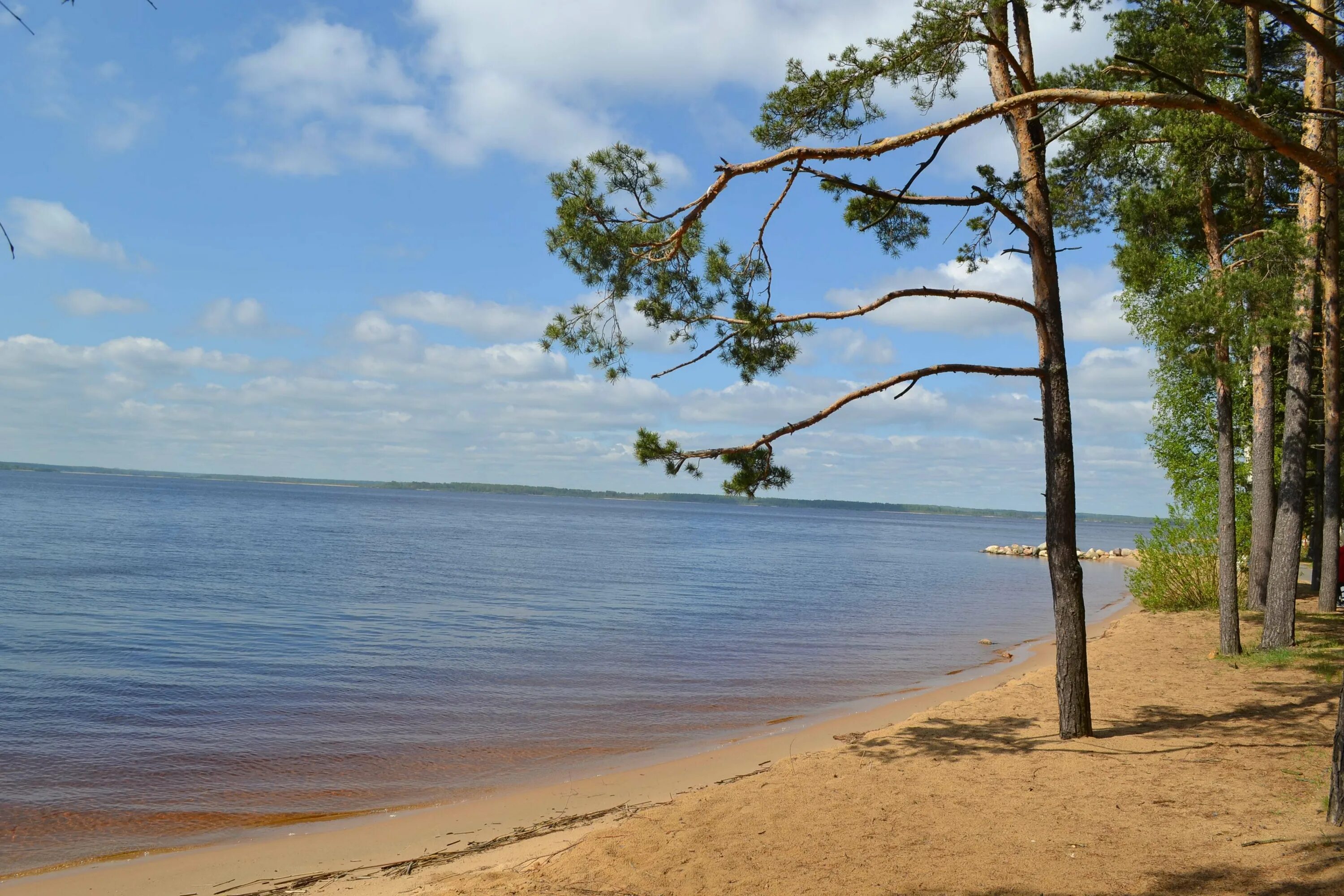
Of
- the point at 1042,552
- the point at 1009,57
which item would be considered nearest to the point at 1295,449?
the point at 1009,57

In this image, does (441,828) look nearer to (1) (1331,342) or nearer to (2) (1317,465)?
(1) (1331,342)

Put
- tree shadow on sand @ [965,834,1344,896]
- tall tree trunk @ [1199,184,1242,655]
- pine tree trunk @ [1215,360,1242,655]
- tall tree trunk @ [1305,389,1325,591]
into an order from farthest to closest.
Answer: tall tree trunk @ [1305,389,1325,591] < pine tree trunk @ [1215,360,1242,655] < tall tree trunk @ [1199,184,1242,655] < tree shadow on sand @ [965,834,1344,896]

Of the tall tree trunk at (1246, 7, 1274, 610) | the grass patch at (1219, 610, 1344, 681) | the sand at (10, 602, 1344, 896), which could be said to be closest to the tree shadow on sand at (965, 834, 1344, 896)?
the sand at (10, 602, 1344, 896)

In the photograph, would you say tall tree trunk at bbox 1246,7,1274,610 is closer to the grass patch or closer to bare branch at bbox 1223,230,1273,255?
bare branch at bbox 1223,230,1273,255

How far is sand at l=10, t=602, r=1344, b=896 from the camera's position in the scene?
17.2ft

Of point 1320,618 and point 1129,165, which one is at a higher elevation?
point 1129,165

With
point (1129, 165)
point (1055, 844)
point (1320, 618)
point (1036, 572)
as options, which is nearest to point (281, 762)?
point (1055, 844)

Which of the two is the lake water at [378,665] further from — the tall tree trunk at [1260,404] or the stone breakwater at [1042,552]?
the stone breakwater at [1042,552]

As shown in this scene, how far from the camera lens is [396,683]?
14.3 m

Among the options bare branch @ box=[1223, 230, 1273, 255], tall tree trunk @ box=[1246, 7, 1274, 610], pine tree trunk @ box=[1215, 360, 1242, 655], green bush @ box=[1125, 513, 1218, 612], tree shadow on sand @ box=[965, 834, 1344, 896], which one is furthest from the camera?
green bush @ box=[1125, 513, 1218, 612]

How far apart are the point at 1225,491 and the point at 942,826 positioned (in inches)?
348

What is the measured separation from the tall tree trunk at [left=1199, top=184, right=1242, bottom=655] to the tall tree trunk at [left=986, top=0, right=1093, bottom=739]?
198 inches

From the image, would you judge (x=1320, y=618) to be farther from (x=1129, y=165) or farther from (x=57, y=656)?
(x=57, y=656)

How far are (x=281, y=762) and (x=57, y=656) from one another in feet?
28.3
